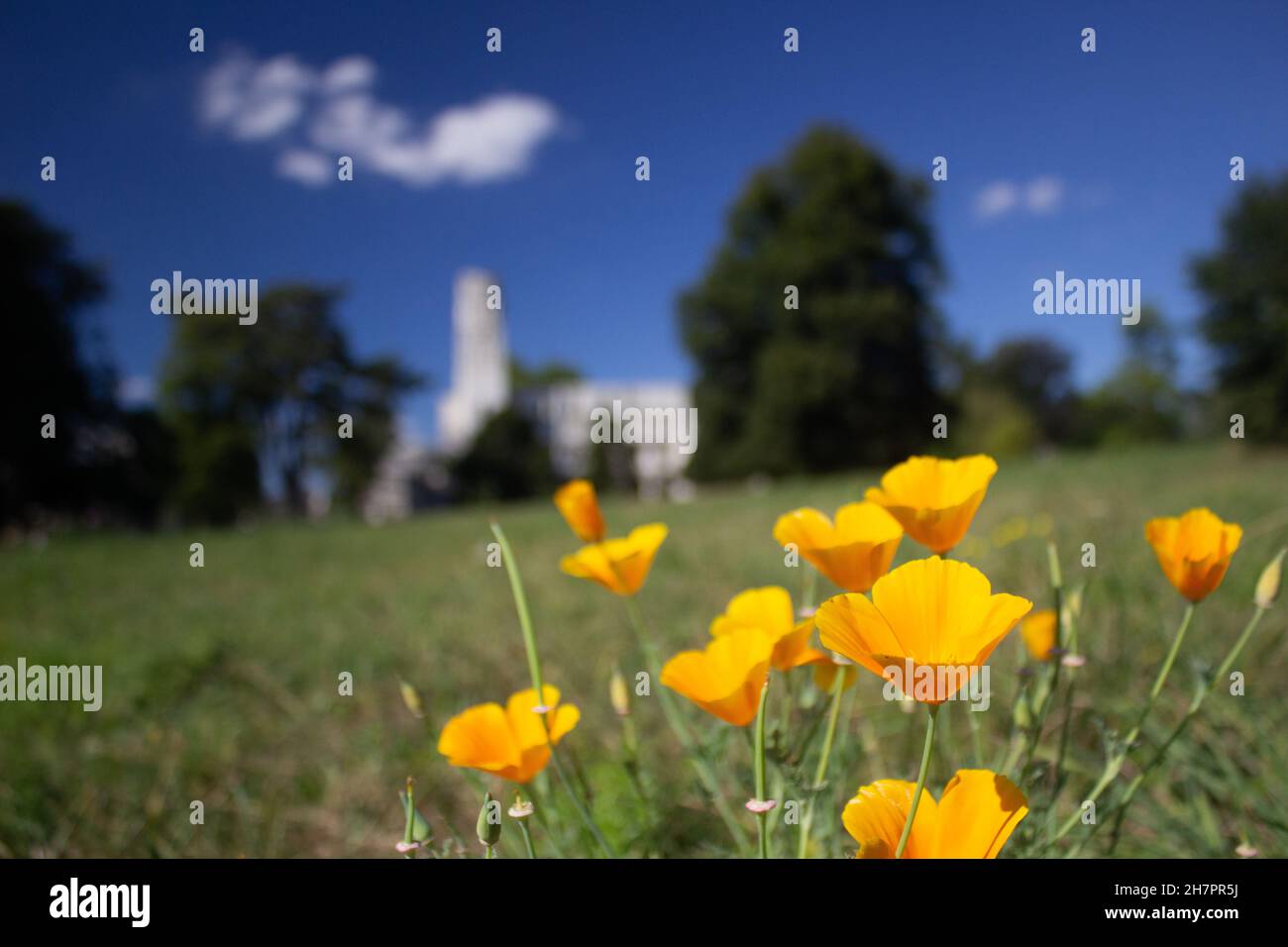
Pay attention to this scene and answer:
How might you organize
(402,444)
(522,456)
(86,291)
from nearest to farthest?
1. (86,291)
2. (522,456)
3. (402,444)

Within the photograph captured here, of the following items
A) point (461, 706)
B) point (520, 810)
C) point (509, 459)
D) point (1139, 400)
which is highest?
point (1139, 400)

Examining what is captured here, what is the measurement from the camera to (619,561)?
0.55m

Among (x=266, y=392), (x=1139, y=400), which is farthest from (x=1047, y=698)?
(x=1139, y=400)

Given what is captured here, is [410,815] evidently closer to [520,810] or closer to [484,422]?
[520,810]

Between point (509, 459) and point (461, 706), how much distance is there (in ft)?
57.2

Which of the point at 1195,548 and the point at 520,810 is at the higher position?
the point at 1195,548

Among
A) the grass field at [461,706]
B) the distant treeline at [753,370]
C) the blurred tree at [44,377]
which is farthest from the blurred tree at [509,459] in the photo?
the grass field at [461,706]

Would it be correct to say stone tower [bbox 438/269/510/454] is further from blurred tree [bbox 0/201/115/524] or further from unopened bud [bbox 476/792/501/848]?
unopened bud [bbox 476/792/501/848]

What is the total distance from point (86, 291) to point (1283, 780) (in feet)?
43.9
